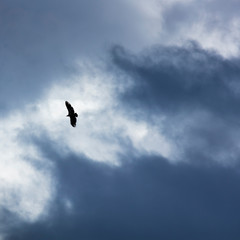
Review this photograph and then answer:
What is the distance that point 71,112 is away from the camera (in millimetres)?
114312
